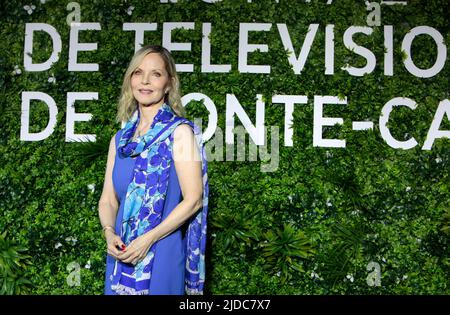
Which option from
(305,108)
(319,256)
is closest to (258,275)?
(319,256)

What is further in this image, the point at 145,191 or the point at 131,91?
the point at 131,91

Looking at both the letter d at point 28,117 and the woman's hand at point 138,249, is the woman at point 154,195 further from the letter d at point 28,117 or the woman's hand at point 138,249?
the letter d at point 28,117

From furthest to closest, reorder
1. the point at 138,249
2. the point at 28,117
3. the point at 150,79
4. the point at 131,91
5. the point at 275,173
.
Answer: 1. the point at 28,117
2. the point at 275,173
3. the point at 131,91
4. the point at 150,79
5. the point at 138,249

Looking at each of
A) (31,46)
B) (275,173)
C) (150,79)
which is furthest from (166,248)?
Result: (31,46)

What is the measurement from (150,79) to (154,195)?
0.54 m

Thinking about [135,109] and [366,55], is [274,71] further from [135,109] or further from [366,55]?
[135,109]

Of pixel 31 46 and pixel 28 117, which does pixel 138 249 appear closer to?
pixel 28 117

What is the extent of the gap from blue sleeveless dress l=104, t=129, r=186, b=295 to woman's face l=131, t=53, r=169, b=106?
0.30m

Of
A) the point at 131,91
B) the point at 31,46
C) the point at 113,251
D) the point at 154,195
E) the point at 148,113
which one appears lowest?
the point at 113,251

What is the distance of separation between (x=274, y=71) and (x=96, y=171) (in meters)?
1.37

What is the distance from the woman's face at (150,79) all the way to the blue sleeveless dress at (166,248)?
30cm

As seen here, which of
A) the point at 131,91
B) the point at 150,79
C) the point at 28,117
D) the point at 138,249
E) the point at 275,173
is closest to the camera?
the point at 138,249

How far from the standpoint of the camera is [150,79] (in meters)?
3.30

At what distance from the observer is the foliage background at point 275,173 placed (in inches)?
187
